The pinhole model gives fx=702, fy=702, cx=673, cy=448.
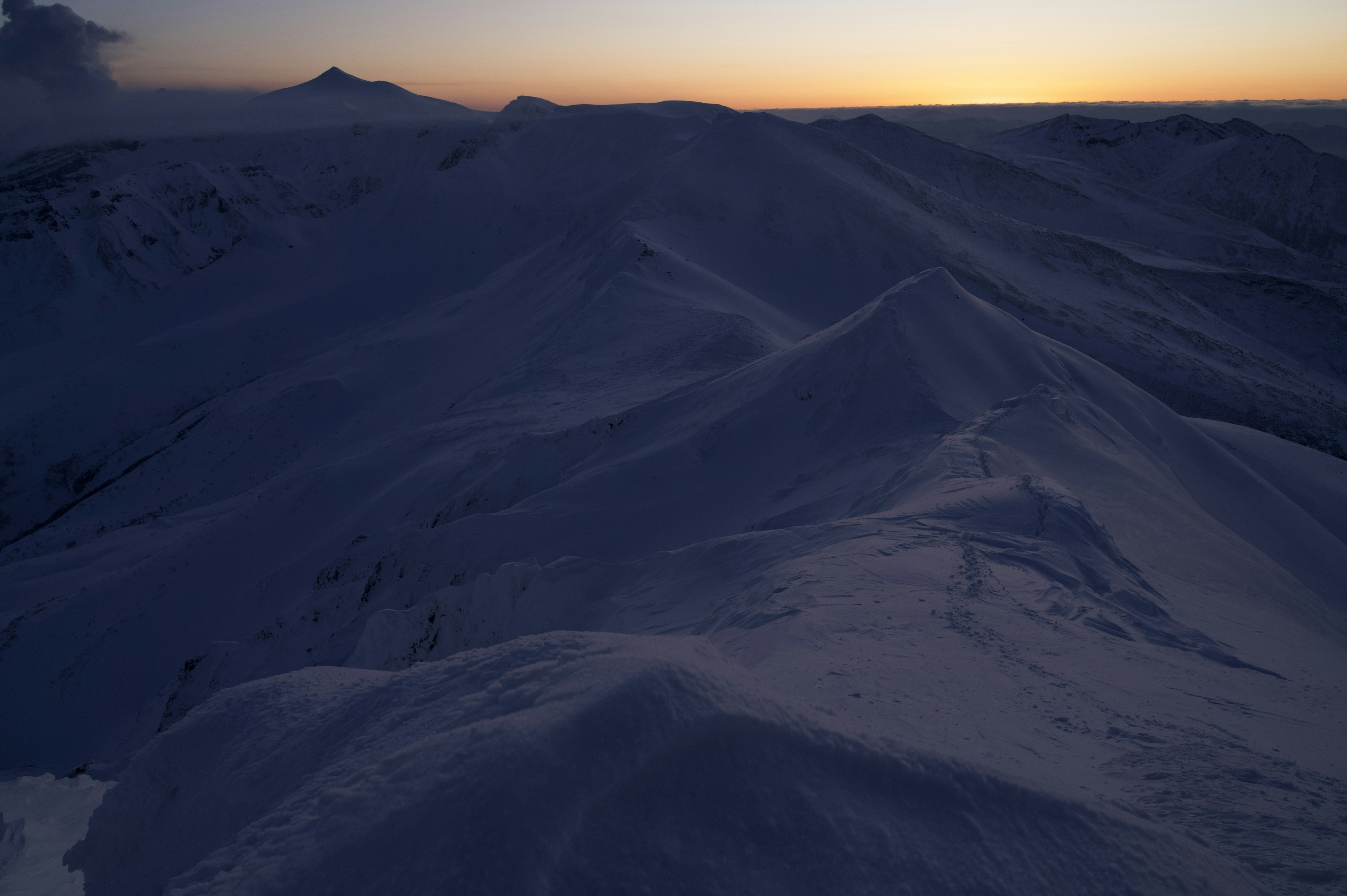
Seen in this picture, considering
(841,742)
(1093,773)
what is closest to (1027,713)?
(1093,773)

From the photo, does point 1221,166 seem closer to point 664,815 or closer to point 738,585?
point 738,585

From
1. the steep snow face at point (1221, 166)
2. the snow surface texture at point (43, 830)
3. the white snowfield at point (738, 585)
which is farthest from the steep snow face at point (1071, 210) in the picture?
the snow surface texture at point (43, 830)

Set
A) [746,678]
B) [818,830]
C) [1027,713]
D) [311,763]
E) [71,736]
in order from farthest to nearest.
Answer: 1. [71,736]
2. [1027,713]
3. [311,763]
4. [746,678]
5. [818,830]

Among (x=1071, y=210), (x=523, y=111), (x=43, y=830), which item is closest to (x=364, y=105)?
(x=523, y=111)

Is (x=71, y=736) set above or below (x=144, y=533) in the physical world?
below

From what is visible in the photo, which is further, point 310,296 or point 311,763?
point 310,296

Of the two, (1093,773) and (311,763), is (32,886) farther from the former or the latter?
(1093,773)

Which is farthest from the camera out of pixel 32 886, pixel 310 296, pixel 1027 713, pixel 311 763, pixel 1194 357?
pixel 310 296
